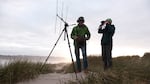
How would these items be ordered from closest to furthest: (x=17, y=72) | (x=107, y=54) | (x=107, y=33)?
1. (x=17, y=72)
2. (x=107, y=54)
3. (x=107, y=33)

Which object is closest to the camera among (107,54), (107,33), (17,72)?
(17,72)

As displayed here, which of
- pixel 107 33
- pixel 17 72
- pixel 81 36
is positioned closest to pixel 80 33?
pixel 81 36

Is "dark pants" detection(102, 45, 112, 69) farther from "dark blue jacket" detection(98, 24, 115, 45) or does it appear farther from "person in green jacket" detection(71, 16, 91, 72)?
"person in green jacket" detection(71, 16, 91, 72)

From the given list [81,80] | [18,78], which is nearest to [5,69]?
[18,78]

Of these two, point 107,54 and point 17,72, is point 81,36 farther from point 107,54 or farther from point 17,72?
point 17,72

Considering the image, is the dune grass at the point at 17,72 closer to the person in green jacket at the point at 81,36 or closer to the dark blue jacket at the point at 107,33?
the person in green jacket at the point at 81,36

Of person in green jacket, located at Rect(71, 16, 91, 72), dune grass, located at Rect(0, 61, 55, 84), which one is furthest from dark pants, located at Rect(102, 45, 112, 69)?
dune grass, located at Rect(0, 61, 55, 84)

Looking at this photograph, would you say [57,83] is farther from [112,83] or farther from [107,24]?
[107,24]

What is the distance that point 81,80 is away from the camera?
1021 cm

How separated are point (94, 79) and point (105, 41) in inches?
144

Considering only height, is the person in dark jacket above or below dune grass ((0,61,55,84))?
above

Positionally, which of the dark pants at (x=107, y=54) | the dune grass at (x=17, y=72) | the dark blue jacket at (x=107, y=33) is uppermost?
the dark blue jacket at (x=107, y=33)

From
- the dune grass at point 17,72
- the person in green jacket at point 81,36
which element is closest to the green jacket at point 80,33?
the person in green jacket at point 81,36

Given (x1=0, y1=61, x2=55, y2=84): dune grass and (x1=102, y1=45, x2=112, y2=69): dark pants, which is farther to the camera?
(x1=102, y1=45, x2=112, y2=69): dark pants
